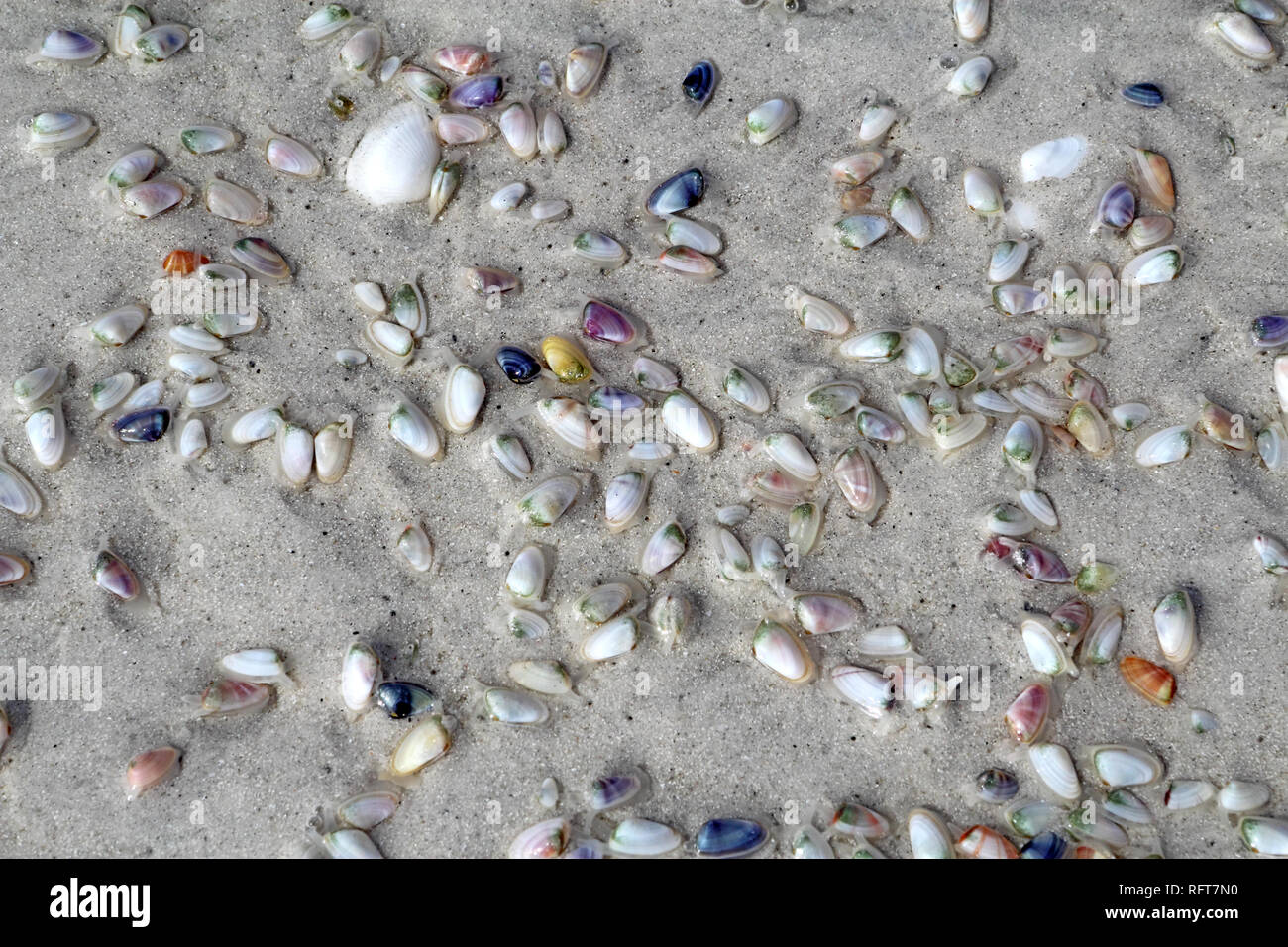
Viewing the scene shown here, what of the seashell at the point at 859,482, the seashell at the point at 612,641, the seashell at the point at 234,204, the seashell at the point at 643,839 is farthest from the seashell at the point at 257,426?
the seashell at the point at 859,482

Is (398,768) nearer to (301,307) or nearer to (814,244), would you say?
(301,307)

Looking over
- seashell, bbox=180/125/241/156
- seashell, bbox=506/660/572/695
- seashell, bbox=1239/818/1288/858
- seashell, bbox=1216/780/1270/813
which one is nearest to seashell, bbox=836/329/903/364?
seashell, bbox=506/660/572/695

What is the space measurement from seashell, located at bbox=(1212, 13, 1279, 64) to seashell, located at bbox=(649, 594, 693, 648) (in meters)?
2.17

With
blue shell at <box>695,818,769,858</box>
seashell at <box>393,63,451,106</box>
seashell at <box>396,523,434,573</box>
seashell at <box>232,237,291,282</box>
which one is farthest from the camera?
seashell at <box>393,63,451,106</box>

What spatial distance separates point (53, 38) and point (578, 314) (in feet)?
5.44

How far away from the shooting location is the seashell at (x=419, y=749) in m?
2.20

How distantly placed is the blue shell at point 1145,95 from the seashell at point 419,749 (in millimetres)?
2501

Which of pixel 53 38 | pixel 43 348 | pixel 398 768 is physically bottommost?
pixel 398 768

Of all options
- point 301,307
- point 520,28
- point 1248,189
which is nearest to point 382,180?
point 301,307

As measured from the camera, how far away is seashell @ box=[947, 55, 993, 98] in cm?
246

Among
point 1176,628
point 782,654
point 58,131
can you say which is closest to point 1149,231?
point 1176,628

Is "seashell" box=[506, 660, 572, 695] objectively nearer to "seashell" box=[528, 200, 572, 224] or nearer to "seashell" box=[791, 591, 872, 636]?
"seashell" box=[791, 591, 872, 636]

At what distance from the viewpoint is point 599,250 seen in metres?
2.42

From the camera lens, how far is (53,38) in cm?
248
